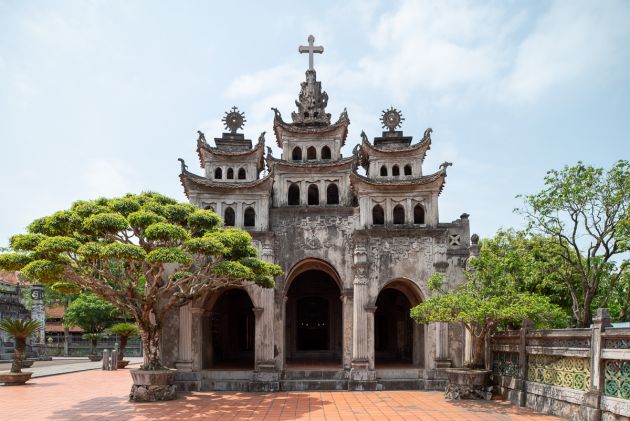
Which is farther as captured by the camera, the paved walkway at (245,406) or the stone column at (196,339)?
the stone column at (196,339)

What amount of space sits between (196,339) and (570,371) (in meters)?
12.3

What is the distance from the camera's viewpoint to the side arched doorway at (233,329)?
23.9 metres

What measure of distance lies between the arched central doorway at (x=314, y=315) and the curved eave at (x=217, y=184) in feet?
20.9

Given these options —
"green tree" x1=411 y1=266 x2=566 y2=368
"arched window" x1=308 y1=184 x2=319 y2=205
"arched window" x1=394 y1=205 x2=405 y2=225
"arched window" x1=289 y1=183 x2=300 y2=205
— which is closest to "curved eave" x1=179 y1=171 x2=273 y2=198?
"arched window" x1=289 y1=183 x2=300 y2=205

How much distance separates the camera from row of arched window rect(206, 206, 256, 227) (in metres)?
20.6

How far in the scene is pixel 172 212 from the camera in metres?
15.7

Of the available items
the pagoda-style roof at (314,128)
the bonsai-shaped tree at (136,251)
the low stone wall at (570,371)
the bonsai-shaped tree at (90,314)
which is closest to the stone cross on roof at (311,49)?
the pagoda-style roof at (314,128)

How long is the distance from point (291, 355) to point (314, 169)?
9196 millimetres

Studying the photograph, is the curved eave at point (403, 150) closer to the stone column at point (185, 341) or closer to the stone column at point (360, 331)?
the stone column at point (360, 331)

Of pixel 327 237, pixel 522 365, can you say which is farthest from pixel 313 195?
pixel 522 365

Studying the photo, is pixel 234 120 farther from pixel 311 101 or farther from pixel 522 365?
pixel 522 365

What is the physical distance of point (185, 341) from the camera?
1878cm

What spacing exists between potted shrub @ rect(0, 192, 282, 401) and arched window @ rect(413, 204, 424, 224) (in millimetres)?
6724

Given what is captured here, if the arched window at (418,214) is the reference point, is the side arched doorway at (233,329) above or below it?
below
